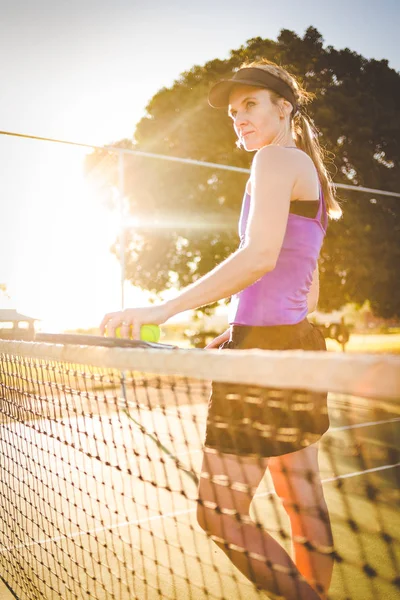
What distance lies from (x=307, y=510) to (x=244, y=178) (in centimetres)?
1455

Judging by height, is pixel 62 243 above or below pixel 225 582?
above

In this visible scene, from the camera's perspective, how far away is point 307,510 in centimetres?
158

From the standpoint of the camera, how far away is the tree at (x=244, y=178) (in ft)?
50.7

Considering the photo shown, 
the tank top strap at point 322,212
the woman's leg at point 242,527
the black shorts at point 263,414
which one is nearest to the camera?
the woman's leg at point 242,527

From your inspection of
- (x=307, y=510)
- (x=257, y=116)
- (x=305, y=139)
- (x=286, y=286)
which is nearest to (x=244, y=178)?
(x=305, y=139)

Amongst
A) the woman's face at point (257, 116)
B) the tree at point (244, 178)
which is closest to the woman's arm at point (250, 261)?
the woman's face at point (257, 116)

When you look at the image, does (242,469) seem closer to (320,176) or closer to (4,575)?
(320,176)

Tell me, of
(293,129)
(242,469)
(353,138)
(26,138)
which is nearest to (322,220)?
(293,129)

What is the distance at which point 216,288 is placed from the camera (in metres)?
1.40

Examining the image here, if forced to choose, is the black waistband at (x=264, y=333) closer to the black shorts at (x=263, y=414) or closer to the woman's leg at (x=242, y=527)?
the black shorts at (x=263, y=414)

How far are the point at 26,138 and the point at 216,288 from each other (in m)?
7.65

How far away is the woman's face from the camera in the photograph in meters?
1.67

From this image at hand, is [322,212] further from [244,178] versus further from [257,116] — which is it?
[244,178]

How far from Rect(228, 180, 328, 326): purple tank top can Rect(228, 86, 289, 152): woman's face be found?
284 mm
